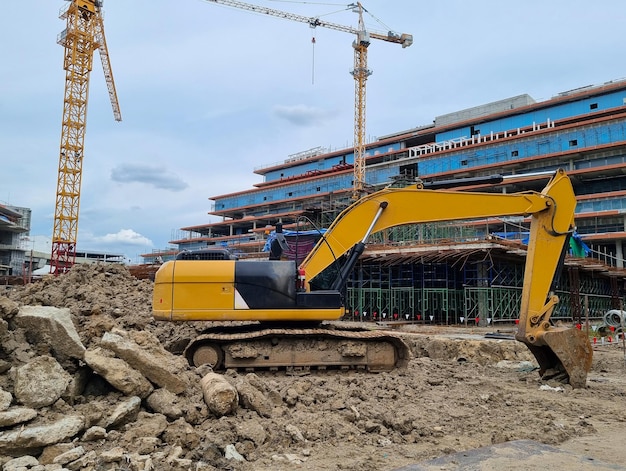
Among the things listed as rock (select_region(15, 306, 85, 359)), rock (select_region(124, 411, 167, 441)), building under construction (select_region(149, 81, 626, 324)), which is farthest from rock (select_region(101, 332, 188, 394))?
building under construction (select_region(149, 81, 626, 324))

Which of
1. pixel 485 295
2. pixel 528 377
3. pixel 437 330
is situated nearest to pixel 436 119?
pixel 485 295

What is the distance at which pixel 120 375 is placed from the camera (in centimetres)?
575

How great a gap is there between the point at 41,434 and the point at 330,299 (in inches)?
216

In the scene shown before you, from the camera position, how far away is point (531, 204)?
30.6 feet

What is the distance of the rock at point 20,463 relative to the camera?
4.33 metres

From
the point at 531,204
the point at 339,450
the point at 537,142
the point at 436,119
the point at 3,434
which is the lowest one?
the point at 339,450

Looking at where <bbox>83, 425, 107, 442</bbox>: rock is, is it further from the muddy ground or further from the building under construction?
the building under construction

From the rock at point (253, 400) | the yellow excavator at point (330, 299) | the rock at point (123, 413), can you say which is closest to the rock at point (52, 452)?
the rock at point (123, 413)

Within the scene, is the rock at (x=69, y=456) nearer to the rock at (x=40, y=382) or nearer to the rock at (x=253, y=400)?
the rock at (x=40, y=382)

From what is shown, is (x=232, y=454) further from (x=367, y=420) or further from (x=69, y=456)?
(x=367, y=420)

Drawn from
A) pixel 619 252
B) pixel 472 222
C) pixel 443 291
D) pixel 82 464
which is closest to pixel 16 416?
pixel 82 464

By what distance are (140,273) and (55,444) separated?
1226 inches

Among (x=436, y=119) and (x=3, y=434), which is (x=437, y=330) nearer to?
(x=3, y=434)

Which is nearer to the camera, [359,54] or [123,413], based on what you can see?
[123,413]
